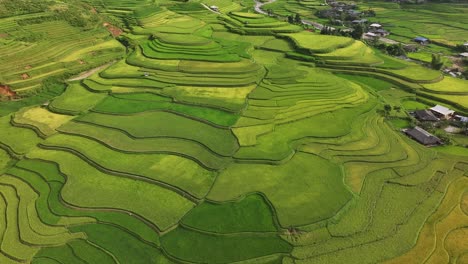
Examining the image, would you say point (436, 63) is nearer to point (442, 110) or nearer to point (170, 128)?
point (442, 110)

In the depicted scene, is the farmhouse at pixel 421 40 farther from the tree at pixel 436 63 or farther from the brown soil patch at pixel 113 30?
the brown soil patch at pixel 113 30

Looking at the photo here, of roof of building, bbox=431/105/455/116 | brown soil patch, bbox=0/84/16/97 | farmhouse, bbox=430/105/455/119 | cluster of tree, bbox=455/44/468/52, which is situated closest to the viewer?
farmhouse, bbox=430/105/455/119

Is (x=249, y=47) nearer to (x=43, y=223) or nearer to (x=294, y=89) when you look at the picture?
(x=294, y=89)

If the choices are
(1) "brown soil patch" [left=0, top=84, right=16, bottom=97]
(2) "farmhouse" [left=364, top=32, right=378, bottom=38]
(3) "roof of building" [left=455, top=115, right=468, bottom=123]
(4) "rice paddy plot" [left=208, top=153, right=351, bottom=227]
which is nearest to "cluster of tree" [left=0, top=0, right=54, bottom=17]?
(1) "brown soil patch" [left=0, top=84, right=16, bottom=97]

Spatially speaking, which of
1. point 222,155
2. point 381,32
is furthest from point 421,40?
point 222,155

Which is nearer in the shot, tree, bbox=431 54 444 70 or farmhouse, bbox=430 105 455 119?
farmhouse, bbox=430 105 455 119

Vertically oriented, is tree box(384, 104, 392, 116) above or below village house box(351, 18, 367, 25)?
below

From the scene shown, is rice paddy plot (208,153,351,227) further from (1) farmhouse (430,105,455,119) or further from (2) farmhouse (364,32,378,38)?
(2) farmhouse (364,32,378,38)
